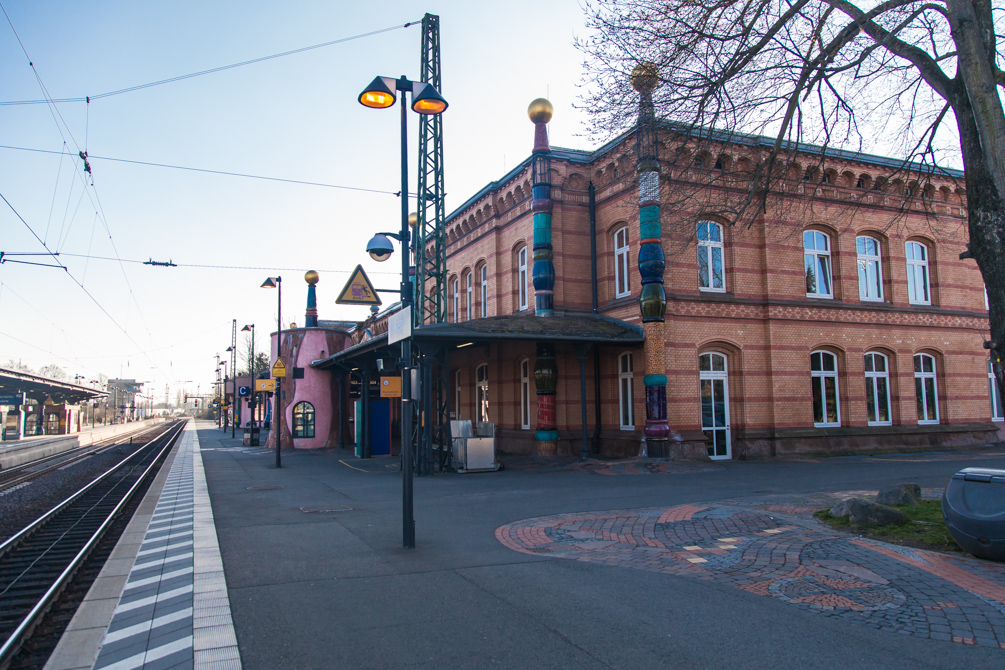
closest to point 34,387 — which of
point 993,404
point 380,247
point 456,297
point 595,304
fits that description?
point 456,297

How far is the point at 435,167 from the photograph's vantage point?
22234 millimetres

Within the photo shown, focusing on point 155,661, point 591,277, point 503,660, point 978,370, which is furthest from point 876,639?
point 978,370

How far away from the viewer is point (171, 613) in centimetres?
550

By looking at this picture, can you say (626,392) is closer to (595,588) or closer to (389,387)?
(389,387)

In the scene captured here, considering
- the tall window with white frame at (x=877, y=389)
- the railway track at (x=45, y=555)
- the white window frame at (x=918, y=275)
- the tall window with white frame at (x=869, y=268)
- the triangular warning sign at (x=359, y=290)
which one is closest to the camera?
the railway track at (x=45, y=555)

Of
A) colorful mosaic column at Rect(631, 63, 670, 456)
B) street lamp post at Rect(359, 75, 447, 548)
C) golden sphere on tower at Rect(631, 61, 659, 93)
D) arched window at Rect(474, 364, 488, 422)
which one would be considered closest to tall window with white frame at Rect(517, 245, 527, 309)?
arched window at Rect(474, 364, 488, 422)

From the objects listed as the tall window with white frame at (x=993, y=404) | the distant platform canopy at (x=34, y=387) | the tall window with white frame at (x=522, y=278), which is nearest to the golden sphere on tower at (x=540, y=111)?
the tall window with white frame at (x=522, y=278)

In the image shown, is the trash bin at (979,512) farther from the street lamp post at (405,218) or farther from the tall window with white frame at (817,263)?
the tall window with white frame at (817,263)

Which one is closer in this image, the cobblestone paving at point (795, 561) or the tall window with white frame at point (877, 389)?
the cobblestone paving at point (795, 561)

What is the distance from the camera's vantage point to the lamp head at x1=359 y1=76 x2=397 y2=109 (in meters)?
8.14

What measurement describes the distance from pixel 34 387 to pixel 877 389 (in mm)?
49097

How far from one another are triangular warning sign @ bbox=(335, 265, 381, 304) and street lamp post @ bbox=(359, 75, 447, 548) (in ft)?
11.7

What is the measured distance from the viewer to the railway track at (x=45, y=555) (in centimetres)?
586

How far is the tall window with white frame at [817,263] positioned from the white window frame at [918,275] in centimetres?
380
